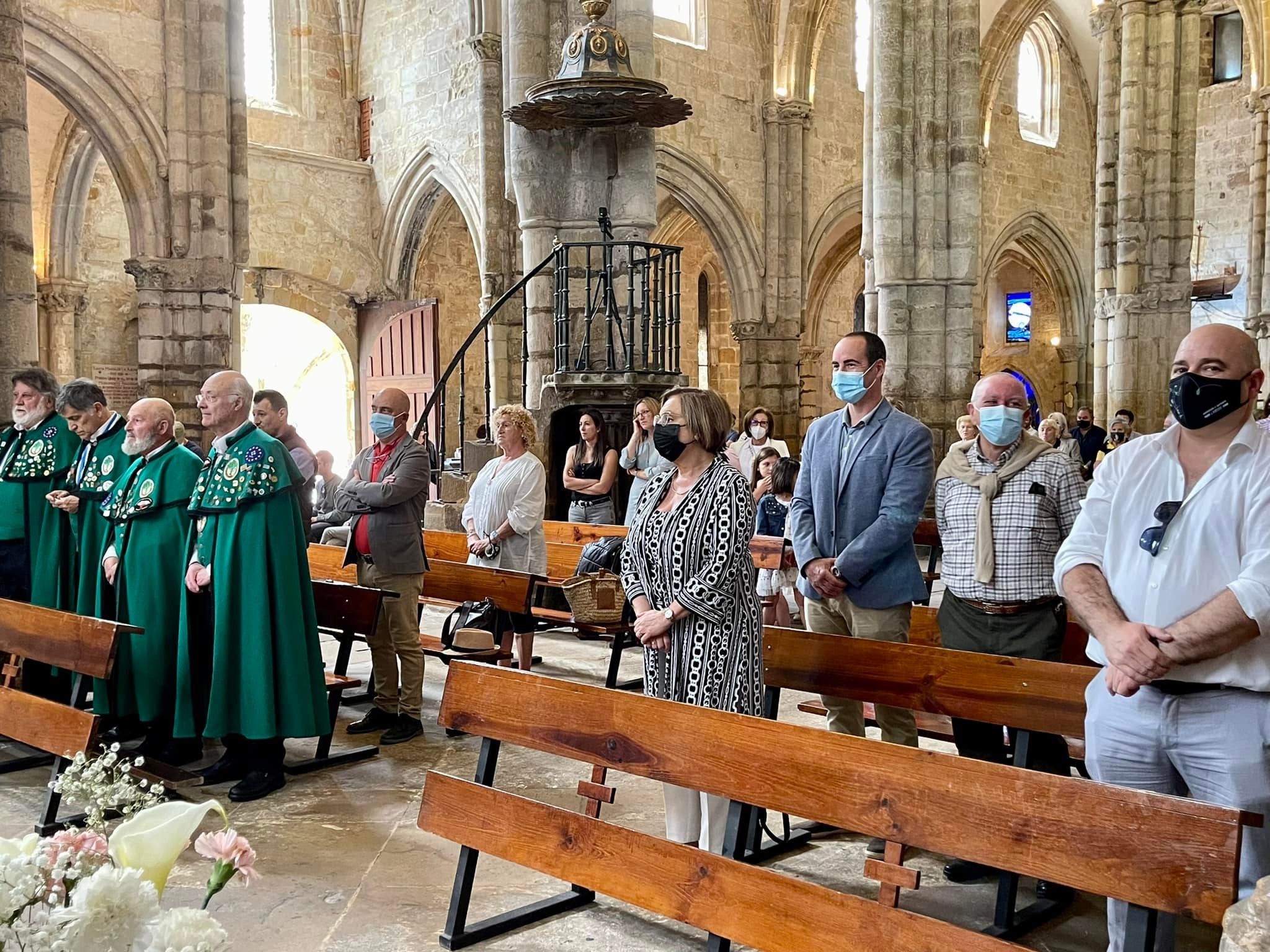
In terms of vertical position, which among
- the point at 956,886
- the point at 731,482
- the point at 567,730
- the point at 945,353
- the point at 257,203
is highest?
the point at 257,203

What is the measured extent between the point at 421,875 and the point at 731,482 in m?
1.60

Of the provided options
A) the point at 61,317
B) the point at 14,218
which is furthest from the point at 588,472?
the point at 61,317

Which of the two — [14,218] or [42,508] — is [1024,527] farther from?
[14,218]

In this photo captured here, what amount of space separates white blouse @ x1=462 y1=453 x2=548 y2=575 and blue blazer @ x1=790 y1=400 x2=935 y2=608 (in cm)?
241

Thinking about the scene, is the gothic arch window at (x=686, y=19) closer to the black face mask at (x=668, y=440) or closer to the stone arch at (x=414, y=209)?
the stone arch at (x=414, y=209)

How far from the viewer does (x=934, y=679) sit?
11.9 feet

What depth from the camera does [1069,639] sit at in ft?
14.4

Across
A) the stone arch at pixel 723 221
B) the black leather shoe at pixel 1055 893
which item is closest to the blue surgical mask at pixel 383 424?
the black leather shoe at pixel 1055 893

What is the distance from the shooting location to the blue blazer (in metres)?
4.09

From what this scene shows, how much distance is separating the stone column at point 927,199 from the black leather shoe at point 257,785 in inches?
255

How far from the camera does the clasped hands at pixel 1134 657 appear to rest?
101 inches

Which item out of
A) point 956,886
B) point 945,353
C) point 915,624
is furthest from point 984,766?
point 945,353

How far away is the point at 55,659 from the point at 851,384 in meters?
3.06

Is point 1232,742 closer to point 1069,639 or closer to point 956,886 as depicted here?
point 956,886
